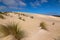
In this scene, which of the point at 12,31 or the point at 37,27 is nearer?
the point at 12,31

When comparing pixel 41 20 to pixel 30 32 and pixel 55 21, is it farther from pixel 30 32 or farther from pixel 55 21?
pixel 30 32

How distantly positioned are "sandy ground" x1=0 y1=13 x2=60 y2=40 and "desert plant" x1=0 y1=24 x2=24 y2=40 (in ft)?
0.41

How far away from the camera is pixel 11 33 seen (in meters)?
3.25

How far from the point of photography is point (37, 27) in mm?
3719

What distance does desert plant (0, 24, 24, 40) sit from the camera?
3233mm

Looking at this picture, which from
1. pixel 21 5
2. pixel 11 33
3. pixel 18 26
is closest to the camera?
pixel 11 33

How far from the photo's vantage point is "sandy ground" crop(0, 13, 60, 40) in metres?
3.27

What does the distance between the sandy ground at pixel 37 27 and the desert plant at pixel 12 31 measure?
0.13 meters

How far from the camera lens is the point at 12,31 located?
3.31 metres

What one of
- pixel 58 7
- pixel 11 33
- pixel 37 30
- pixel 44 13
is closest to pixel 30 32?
pixel 37 30

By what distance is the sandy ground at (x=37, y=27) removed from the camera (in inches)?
129

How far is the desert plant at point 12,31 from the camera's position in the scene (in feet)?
10.6

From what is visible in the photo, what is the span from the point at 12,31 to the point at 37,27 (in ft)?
2.44

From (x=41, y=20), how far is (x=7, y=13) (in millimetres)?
1022
